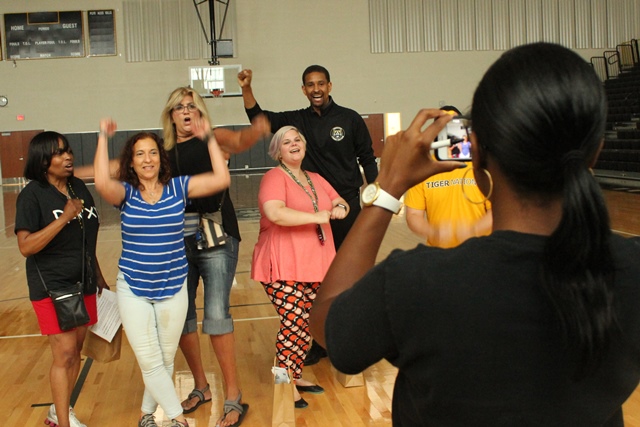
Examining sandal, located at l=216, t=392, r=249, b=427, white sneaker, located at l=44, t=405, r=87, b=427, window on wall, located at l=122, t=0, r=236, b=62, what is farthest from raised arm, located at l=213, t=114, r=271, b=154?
window on wall, located at l=122, t=0, r=236, b=62

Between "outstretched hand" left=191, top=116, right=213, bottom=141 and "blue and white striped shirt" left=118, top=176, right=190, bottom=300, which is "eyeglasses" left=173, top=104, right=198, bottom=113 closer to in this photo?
"outstretched hand" left=191, top=116, right=213, bottom=141

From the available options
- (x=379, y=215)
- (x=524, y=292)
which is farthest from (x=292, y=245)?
(x=524, y=292)

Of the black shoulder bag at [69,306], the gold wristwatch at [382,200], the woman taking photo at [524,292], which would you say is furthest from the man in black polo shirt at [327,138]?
the woman taking photo at [524,292]

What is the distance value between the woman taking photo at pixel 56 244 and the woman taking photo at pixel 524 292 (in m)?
2.78

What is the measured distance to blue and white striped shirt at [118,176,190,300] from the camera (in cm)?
335

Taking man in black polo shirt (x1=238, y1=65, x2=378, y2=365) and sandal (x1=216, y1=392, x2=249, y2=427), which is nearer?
sandal (x1=216, y1=392, x2=249, y2=427)

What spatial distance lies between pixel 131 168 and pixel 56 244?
0.54m

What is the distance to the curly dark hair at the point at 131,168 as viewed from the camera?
3.50 m

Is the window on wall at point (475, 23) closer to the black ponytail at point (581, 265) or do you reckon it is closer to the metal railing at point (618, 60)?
the metal railing at point (618, 60)

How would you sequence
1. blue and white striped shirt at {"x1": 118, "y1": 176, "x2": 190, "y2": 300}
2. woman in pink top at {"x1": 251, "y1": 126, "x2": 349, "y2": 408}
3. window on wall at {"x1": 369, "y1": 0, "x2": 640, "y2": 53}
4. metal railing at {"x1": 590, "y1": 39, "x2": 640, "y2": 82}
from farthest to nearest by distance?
Answer: metal railing at {"x1": 590, "y1": 39, "x2": 640, "y2": 82}
window on wall at {"x1": 369, "y1": 0, "x2": 640, "y2": 53}
woman in pink top at {"x1": 251, "y1": 126, "x2": 349, "y2": 408}
blue and white striped shirt at {"x1": 118, "y1": 176, "x2": 190, "y2": 300}

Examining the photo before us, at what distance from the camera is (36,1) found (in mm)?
21297

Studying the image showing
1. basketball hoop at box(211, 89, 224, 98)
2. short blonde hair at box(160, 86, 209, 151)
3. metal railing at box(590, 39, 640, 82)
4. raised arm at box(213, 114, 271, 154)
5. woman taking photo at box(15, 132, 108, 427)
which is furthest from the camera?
metal railing at box(590, 39, 640, 82)

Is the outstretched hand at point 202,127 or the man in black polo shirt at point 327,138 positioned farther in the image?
the man in black polo shirt at point 327,138

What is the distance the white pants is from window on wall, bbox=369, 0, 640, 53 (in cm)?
1967
